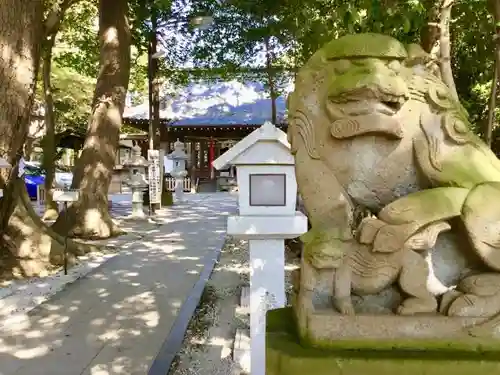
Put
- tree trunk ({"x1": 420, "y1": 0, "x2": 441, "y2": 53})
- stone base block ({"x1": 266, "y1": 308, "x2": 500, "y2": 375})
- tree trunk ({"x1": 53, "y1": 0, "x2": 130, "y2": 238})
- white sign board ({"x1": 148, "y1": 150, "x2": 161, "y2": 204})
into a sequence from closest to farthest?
stone base block ({"x1": 266, "y1": 308, "x2": 500, "y2": 375}) < tree trunk ({"x1": 420, "y1": 0, "x2": 441, "y2": 53}) < tree trunk ({"x1": 53, "y1": 0, "x2": 130, "y2": 238}) < white sign board ({"x1": 148, "y1": 150, "x2": 161, "y2": 204})

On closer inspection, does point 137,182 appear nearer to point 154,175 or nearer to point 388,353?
point 154,175

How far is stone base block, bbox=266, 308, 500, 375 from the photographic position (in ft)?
5.78

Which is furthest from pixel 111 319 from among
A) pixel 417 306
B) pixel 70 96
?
pixel 70 96

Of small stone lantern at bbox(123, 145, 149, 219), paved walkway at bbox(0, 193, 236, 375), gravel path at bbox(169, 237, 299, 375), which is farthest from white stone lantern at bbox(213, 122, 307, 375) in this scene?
small stone lantern at bbox(123, 145, 149, 219)

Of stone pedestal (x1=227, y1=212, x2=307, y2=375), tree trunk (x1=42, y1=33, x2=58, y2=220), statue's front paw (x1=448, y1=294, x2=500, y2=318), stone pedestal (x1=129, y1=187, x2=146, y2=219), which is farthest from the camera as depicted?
stone pedestal (x1=129, y1=187, x2=146, y2=219)

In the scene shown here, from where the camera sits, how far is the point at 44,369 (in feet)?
14.1

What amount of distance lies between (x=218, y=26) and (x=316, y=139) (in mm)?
14063

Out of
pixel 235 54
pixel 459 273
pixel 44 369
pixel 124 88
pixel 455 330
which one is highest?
pixel 235 54

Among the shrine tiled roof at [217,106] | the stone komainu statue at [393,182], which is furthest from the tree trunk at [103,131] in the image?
the shrine tiled roof at [217,106]

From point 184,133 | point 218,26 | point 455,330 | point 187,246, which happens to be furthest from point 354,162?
point 184,133

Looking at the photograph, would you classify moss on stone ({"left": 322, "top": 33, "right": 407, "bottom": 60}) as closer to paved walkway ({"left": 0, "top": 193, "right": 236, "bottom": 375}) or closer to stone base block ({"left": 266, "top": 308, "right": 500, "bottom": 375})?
stone base block ({"left": 266, "top": 308, "right": 500, "bottom": 375})

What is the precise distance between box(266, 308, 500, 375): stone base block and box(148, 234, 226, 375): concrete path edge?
2755 mm

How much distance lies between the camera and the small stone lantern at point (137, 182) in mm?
15205

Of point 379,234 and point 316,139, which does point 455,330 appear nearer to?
point 379,234
